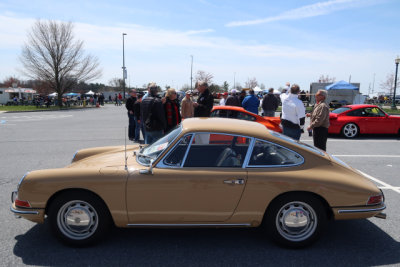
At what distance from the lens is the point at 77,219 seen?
3.23 meters

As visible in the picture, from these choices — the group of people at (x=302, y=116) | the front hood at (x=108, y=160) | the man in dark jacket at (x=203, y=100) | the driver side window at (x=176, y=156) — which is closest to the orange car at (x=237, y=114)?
the man in dark jacket at (x=203, y=100)

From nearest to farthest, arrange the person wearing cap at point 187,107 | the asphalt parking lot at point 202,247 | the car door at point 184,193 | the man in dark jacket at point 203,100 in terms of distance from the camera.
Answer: the asphalt parking lot at point 202,247
the car door at point 184,193
the man in dark jacket at point 203,100
the person wearing cap at point 187,107

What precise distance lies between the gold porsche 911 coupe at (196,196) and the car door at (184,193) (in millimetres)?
10

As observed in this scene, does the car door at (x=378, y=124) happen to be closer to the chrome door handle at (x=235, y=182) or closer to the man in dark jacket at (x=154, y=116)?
the man in dark jacket at (x=154, y=116)

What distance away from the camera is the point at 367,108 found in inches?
451

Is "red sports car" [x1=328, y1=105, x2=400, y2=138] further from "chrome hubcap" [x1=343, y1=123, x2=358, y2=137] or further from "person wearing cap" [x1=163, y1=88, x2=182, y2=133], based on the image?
"person wearing cap" [x1=163, y1=88, x2=182, y2=133]

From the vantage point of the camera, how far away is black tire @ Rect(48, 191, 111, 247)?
3199mm

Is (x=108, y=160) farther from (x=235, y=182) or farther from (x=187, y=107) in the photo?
(x=187, y=107)

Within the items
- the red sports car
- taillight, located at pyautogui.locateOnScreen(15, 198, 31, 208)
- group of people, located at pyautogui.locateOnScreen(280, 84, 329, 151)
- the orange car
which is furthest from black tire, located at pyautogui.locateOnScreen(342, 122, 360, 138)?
taillight, located at pyautogui.locateOnScreen(15, 198, 31, 208)

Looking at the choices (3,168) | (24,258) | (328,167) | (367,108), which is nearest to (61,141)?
(3,168)

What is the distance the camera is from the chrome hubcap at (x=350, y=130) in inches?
443

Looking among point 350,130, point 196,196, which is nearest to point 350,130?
point 350,130

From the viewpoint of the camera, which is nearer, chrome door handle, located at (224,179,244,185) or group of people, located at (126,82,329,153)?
chrome door handle, located at (224,179,244,185)

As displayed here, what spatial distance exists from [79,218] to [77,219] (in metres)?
0.02
